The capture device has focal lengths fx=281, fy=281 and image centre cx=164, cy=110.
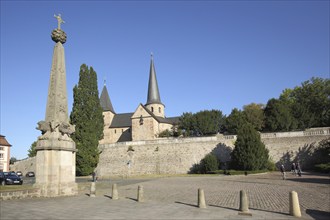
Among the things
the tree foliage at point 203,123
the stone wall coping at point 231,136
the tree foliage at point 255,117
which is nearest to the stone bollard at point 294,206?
the stone wall coping at point 231,136

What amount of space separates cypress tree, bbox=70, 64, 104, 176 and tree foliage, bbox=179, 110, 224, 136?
82.6 feet

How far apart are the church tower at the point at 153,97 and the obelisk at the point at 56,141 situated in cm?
5182

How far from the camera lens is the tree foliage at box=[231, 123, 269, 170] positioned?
1238 inches

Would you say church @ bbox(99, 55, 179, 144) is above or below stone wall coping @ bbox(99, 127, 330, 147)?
above

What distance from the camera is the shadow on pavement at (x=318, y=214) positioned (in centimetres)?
822

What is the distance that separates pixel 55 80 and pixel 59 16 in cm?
326

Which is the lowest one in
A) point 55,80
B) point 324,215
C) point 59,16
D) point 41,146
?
point 324,215

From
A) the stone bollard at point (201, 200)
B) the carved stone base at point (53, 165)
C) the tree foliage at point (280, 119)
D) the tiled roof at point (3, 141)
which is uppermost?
the tree foliage at point (280, 119)

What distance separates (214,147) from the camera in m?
39.0

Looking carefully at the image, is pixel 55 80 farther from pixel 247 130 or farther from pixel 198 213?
pixel 247 130

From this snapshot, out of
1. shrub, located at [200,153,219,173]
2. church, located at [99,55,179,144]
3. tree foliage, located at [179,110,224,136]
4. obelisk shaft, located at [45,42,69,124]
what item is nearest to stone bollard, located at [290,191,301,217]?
obelisk shaft, located at [45,42,69,124]

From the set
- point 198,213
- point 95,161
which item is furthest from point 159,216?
point 95,161

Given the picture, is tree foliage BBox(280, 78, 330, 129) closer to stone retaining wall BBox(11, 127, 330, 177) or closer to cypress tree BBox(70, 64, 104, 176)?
stone retaining wall BBox(11, 127, 330, 177)

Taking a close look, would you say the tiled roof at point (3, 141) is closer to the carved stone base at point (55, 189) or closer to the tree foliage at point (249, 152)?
the tree foliage at point (249, 152)
